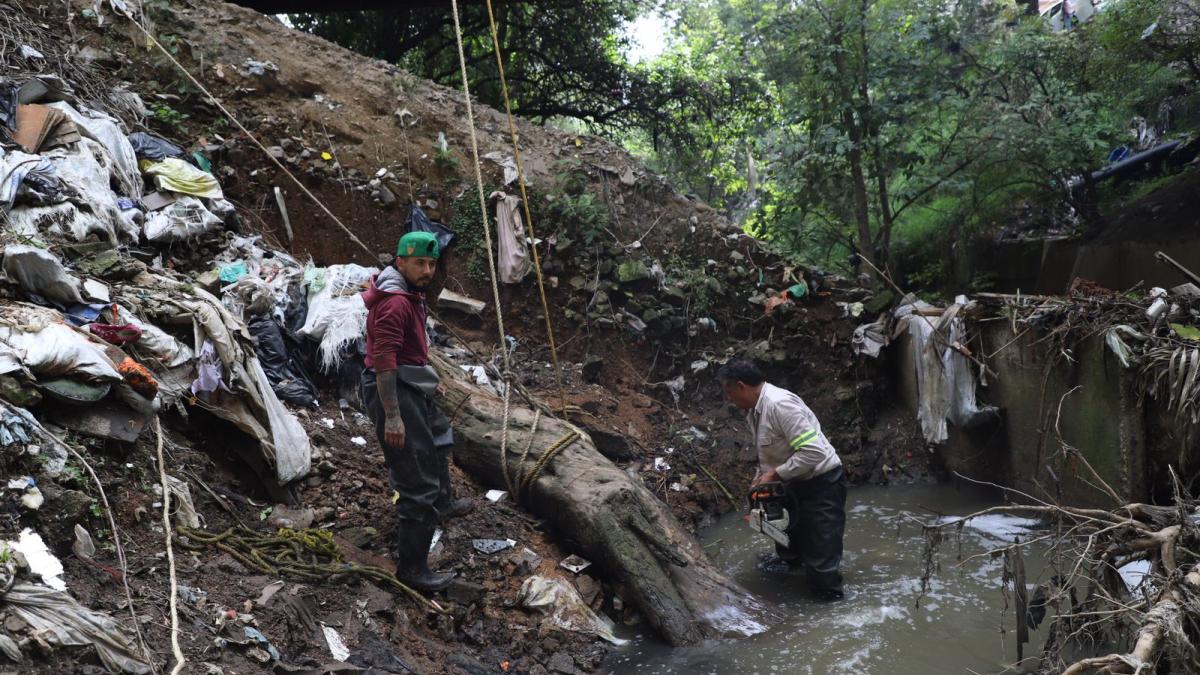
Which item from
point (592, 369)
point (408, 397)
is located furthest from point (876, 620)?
point (592, 369)

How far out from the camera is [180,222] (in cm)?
580

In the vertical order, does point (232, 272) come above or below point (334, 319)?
above

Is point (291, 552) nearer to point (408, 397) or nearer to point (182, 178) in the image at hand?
point (408, 397)

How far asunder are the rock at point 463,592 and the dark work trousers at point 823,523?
1911mm

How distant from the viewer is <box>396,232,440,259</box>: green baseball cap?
3.78m

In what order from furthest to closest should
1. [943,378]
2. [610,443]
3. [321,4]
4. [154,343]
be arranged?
[321,4], [943,378], [610,443], [154,343]

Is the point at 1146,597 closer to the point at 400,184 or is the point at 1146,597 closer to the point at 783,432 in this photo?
the point at 783,432

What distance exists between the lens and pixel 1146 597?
2842 mm

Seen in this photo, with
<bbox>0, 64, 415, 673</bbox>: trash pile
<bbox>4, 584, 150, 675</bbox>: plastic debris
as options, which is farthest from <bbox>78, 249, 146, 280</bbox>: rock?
<bbox>4, 584, 150, 675</bbox>: plastic debris

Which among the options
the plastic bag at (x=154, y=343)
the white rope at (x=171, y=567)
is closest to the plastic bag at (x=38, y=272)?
the plastic bag at (x=154, y=343)

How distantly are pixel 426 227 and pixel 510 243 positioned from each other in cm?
78

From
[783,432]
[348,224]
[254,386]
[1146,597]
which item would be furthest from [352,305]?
[1146,597]

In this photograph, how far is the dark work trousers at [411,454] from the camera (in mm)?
3922

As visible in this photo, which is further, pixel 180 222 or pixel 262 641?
pixel 180 222
